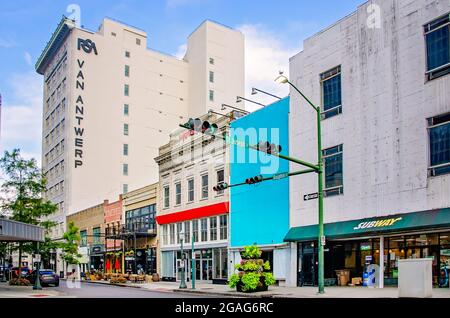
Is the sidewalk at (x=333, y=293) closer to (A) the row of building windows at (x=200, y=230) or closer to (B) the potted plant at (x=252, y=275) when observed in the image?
(B) the potted plant at (x=252, y=275)

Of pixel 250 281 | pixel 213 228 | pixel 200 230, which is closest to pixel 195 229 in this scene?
pixel 200 230

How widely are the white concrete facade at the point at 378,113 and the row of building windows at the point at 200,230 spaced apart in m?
9.90

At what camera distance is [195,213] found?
4547 centimetres

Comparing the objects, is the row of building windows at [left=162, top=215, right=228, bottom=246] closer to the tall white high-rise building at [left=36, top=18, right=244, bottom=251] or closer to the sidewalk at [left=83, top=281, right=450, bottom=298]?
the sidewalk at [left=83, top=281, right=450, bottom=298]

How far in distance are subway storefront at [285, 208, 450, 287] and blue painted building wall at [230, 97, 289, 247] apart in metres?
2.56

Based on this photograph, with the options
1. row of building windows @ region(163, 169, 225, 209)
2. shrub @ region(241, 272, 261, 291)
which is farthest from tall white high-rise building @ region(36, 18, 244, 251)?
shrub @ region(241, 272, 261, 291)

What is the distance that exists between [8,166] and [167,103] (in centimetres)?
4515

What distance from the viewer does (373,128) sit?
2814 centimetres

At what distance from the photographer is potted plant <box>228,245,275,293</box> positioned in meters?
27.9

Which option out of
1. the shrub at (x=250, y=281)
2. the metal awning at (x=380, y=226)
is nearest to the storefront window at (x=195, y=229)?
the metal awning at (x=380, y=226)

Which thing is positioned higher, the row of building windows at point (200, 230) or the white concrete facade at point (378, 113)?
the white concrete facade at point (378, 113)

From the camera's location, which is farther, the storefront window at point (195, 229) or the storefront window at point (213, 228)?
the storefront window at point (195, 229)

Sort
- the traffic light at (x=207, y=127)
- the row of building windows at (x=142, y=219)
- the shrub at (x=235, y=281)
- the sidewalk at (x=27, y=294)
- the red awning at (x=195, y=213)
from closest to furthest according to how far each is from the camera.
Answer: the traffic light at (x=207, y=127) < the sidewalk at (x=27, y=294) < the shrub at (x=235, y=281) < the red awning at (x=195, y=213) < the row of building windows at (x=142, y=219)

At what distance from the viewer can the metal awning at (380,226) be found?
78.3 ft
